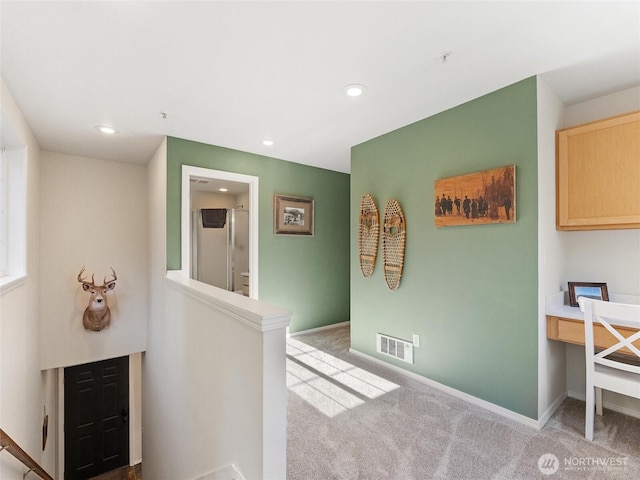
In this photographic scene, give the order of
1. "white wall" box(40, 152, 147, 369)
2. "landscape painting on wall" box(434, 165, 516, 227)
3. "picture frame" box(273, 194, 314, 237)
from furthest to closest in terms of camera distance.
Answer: "picture frame" box(273, 194, 314, 237) → "white wall" box(40, 152, 147, 369) → "landscape painting on wall" box(434, 165, 516, 227)

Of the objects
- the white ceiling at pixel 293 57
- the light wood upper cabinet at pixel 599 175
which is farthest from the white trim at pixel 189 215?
the light wood upper cabinet at pixel 599 175

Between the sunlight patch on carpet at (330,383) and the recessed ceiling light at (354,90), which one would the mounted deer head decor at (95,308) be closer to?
the sunlight patch on carpet at (330,383)

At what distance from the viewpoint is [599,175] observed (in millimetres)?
2152

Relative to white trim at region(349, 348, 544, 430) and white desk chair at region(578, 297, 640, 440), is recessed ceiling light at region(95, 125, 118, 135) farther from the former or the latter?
white desk chair at region(578, 297, 640, 440)

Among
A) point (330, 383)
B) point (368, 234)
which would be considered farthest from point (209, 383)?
point (368, 234)

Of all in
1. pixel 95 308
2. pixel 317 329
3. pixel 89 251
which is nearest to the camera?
pixel 95 308

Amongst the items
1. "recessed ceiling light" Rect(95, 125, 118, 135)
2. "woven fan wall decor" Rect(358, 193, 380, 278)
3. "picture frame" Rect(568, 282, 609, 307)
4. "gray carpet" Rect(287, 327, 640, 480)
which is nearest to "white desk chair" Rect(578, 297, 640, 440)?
"gray carpet" Rect(287, 327, 640, 480)

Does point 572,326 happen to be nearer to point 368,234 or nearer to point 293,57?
point 368,234

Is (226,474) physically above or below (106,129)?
below

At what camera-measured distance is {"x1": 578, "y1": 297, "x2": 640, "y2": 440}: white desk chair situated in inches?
69.9

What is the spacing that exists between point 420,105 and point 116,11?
2091 millimetres

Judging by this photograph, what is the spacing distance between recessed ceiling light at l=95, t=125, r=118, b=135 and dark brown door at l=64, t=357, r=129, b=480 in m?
3.25

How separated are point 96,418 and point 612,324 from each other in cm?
608

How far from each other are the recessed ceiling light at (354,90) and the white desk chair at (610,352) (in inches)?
78.6
